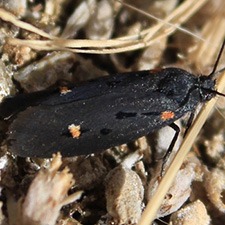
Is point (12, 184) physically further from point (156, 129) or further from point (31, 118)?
point (156, 129)

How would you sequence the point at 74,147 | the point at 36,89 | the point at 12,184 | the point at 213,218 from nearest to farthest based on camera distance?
the point at 12,184
the point at 74,147
the point at 213,218
the point at 36,89

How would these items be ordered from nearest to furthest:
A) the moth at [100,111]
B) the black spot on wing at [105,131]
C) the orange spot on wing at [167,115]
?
the moth at [100,111], the black spot on wing at [105,131], the orange spot on wing at [167,115]

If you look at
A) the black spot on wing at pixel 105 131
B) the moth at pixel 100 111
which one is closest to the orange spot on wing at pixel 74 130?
the moth at pixel 100 111

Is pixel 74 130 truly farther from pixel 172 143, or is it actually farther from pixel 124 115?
pixel 172 143

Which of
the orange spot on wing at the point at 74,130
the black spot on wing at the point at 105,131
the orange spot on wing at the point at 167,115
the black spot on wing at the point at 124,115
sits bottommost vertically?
the orange spot on wing at the point at 74,130

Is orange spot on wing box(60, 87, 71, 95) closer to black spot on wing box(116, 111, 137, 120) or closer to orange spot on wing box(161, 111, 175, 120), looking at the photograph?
black spot on wing box(116, 111, 137, 120)

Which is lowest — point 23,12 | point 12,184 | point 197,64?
point 12,184

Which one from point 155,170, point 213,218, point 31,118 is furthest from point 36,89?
point 213,218

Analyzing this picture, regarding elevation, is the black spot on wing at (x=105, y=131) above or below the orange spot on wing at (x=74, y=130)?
above

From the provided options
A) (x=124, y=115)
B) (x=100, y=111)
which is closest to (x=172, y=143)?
(x=124, y=115)

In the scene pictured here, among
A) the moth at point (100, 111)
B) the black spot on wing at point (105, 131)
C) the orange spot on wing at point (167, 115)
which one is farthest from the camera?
the orange spot on wing at point (167, 115)

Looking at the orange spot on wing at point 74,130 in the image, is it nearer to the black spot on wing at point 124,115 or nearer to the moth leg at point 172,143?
the black spot on wing at point 124,115
